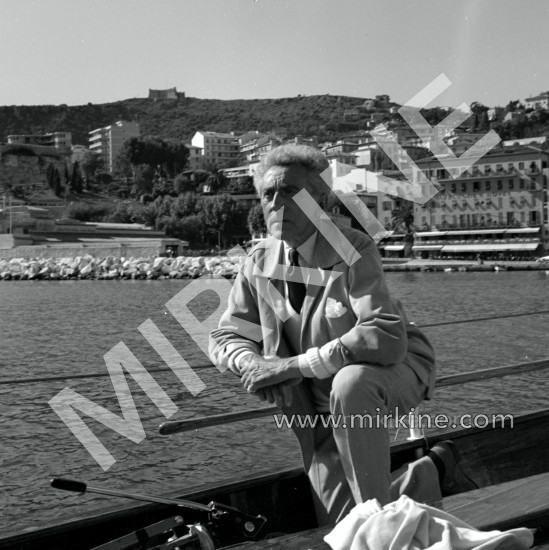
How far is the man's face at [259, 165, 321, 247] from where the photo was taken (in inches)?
92.6

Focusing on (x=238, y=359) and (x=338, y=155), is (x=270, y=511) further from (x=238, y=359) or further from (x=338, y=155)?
(x=338, y=155)

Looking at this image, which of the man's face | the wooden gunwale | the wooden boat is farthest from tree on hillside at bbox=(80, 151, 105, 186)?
the man's face

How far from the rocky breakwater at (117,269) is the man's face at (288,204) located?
4604 cm

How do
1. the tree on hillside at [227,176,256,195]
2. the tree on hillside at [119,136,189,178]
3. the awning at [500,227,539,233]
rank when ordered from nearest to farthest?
the awning at [500,227,539,233] < the tree on hillside at [227,176,256,195] < the tree on hillside at [119,136,189,178]

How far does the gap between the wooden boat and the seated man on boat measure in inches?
5.5

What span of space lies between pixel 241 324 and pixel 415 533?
1.00m

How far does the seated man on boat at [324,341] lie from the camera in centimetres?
217

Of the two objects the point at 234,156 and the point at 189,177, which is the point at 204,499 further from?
the point at 234,156

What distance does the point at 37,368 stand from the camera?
41.6ft

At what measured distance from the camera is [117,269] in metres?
58.2

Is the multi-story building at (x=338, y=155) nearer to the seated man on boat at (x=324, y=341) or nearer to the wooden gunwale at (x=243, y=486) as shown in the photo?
the seated man on boat at (x=324, y=341)

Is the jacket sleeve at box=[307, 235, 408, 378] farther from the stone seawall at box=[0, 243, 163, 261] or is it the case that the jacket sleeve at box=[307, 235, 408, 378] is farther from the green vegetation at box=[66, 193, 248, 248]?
the green vegetation at box=[66, 193, 248, 248]

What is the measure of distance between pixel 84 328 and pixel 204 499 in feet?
58.8

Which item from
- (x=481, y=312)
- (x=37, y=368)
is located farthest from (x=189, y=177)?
(x=37, y=368)
